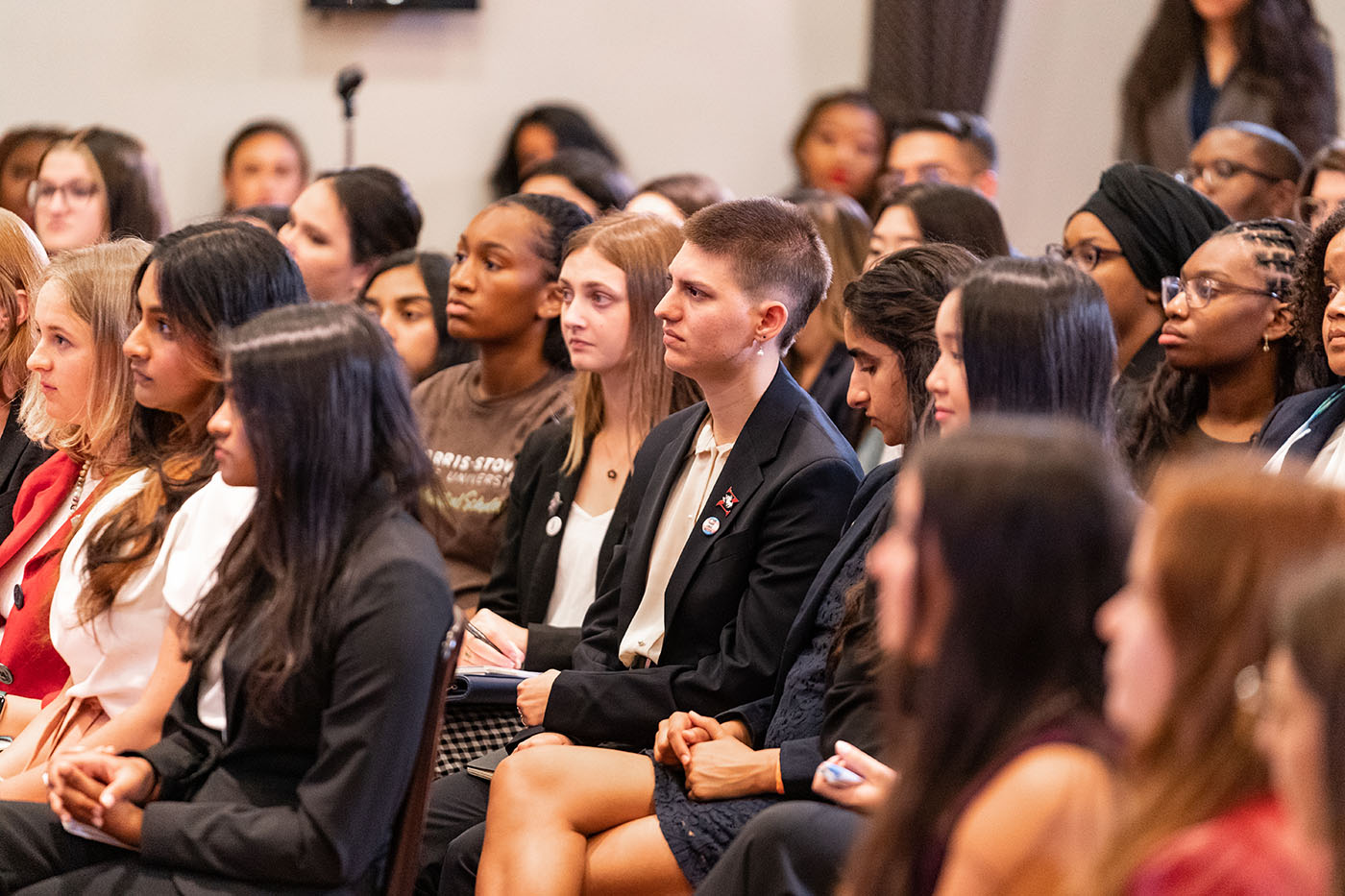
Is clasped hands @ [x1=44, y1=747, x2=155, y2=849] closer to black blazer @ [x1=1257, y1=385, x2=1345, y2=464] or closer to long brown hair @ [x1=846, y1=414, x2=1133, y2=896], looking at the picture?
long brown hair @ [x1=846, y1=414, x2=1133, y2=896]

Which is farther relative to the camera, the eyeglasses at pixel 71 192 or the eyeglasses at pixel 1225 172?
the eyeglasses at pixel 71 192

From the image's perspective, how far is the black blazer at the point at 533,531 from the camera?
2951 millimetres

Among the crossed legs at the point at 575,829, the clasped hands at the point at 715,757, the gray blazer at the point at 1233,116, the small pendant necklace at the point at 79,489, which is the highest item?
the gray blazer at the point at 1233,116

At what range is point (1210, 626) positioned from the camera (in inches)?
48.9

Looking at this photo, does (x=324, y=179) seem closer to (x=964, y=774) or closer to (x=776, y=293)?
(x=776, y=293)

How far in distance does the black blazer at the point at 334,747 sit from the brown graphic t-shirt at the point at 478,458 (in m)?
1.34

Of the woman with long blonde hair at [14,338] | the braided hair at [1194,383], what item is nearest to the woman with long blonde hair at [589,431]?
the braided hair at [1194,383]

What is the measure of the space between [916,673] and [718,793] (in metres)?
0.74

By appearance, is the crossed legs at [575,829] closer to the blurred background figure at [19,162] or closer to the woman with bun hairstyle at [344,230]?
the woman with bun hairstyle at [344,230]

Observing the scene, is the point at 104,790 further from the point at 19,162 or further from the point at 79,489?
the point at 19,162

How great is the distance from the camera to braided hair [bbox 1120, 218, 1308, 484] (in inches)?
113

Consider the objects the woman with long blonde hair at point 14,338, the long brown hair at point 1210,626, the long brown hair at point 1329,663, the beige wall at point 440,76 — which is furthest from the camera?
the beige wall at point 440,76

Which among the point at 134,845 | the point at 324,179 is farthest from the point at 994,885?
the point at 324,179

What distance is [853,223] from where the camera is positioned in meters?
4.05
